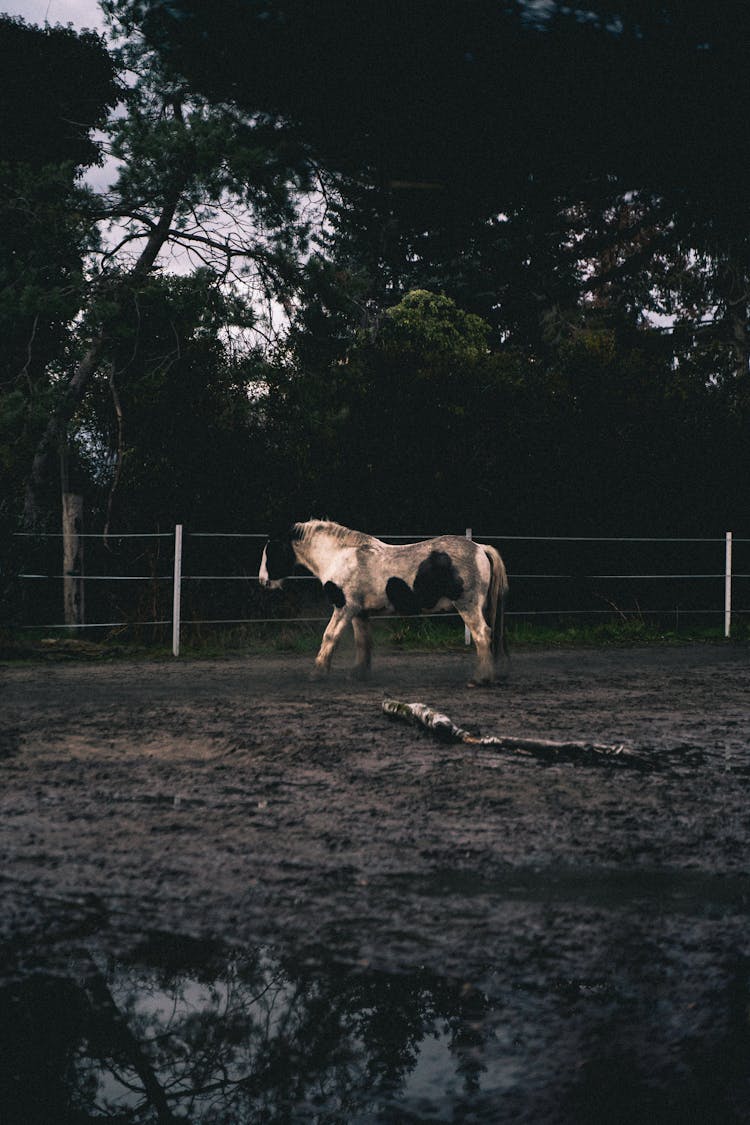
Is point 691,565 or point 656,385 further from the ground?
point 656,385

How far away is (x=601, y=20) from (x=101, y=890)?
14740 mm

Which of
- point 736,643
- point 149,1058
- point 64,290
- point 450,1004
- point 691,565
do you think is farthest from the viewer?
point 691,565

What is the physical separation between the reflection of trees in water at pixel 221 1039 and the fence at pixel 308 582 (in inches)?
436

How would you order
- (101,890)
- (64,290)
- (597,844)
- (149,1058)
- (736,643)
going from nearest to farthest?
(149,1058) < (101,890) < (597,844) < (64,290) < (736,643)

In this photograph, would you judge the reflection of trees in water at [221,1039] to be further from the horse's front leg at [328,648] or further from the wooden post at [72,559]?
the wooden post at [72,559]

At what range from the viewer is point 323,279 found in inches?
681

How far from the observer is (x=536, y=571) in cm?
1834

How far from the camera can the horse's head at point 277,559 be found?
12.0 meters

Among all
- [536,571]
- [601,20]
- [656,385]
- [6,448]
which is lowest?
[536,571]

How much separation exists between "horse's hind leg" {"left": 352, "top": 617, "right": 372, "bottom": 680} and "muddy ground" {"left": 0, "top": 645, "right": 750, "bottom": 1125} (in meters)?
3.52

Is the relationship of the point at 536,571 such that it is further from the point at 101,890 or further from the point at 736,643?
the point at 101,890

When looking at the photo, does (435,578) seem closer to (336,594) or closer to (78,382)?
(336,594)

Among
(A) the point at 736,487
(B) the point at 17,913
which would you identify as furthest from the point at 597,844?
(A) the point at 736,487

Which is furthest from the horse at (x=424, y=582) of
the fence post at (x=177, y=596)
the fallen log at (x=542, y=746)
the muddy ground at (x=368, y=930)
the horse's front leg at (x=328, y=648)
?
the fence post at (x=177, y=596)
